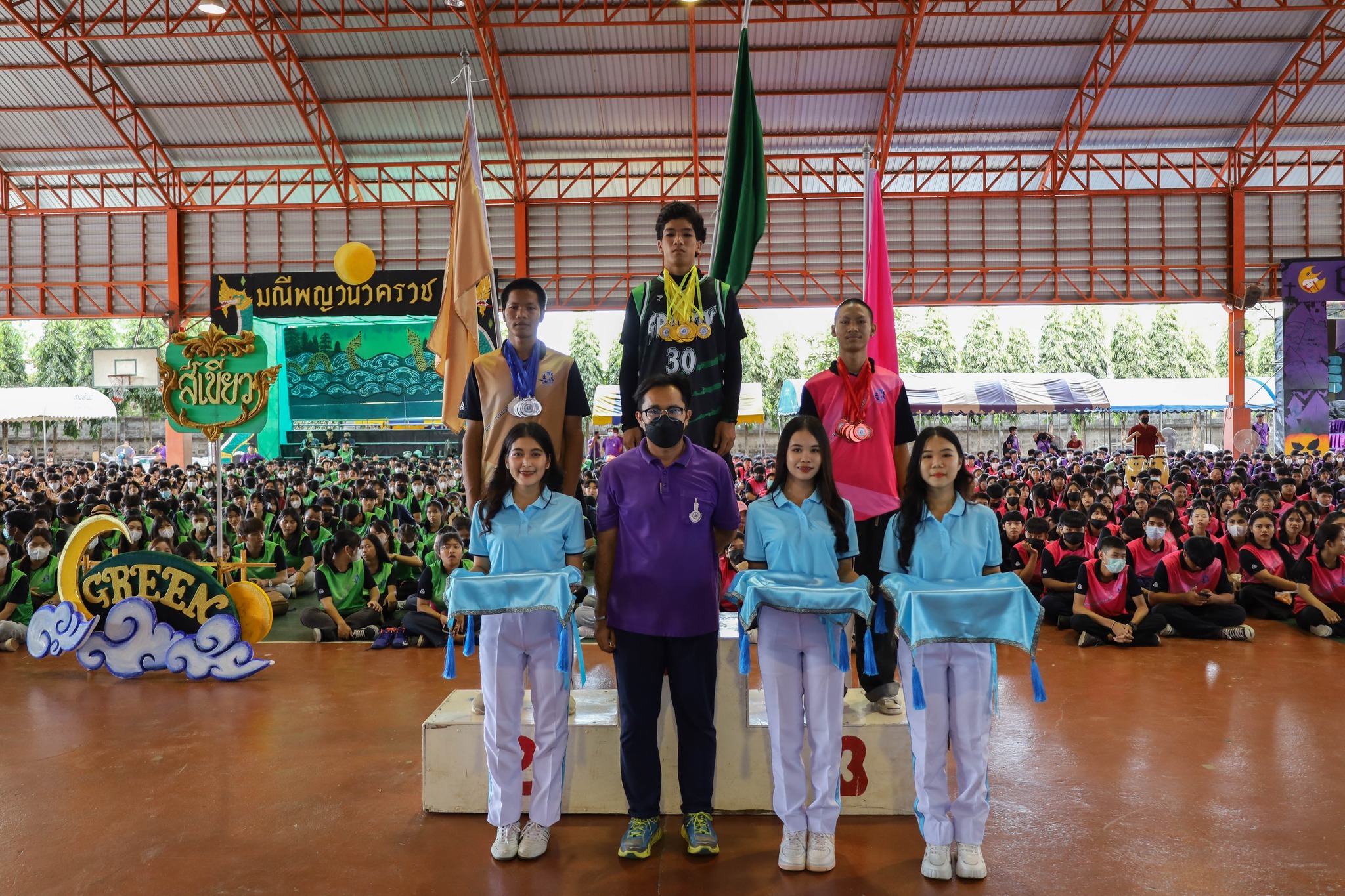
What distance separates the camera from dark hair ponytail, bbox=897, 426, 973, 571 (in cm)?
294

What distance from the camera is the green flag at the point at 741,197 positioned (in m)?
4.11

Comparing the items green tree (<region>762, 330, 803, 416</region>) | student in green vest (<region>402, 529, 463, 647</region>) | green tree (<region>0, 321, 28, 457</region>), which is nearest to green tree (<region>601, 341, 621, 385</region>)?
green tree (<region>762, 330, 803, 416</region>)

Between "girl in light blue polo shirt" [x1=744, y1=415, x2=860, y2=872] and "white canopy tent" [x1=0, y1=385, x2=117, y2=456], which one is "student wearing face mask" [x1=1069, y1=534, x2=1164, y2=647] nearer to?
"girl in light blue polo shirt" [x1=744, y1=415, x2=860, y2=872]

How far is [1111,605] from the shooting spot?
20.3 ft

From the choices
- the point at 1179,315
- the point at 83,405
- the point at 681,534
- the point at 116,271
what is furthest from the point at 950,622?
the point at 1179,315

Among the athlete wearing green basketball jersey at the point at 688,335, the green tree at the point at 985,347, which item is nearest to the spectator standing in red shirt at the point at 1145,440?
the athlete wearing green basketball jersey at the point at 688,335

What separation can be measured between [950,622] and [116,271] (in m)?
21.9

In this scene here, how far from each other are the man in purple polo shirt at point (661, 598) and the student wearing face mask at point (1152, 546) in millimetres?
4946

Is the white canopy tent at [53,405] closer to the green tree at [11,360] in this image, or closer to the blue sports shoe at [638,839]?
the green tree at [11,360]

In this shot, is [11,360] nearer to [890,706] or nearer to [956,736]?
[890,706]

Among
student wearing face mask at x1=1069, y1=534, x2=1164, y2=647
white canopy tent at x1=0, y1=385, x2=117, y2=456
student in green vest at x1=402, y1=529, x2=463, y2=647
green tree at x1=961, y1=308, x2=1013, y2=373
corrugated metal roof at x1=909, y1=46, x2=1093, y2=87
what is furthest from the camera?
green tree at x1=961, y1=308, x2=1013, y2=373

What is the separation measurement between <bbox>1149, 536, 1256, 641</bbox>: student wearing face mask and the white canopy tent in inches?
1010

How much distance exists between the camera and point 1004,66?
57.0 ft

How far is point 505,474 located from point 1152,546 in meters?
5.62
